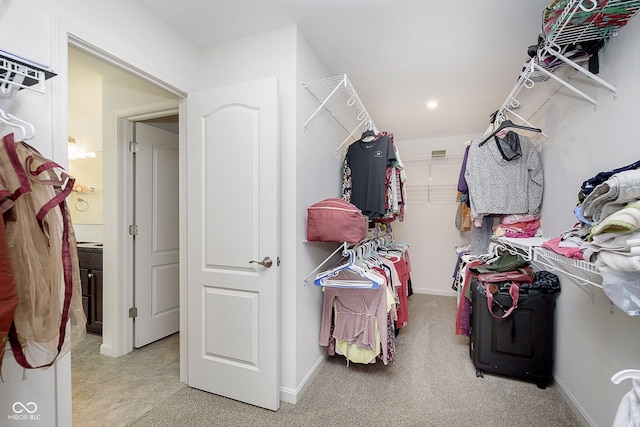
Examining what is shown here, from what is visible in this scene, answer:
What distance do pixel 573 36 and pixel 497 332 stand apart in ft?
6.34

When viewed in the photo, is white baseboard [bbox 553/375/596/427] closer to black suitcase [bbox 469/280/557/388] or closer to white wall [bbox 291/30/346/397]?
black suitcase [bbox 469/280/557/388]

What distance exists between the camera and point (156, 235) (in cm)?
275

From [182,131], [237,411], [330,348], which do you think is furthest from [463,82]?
[237,411]

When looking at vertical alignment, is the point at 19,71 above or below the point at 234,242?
above

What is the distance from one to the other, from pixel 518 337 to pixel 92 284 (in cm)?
385

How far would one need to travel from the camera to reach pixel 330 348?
7.25ft

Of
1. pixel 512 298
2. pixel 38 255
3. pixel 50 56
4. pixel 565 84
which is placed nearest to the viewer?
pixel 38 255

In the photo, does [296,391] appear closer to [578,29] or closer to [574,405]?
[574,405]

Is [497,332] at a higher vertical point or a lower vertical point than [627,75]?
lower

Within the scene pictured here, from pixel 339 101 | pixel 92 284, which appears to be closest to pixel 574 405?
pixel 339 101

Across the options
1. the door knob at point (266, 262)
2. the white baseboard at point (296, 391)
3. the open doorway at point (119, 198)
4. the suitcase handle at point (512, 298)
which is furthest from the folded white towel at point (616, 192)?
the open doorway at point (119, 198)

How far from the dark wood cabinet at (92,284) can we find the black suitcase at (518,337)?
11.5 ft

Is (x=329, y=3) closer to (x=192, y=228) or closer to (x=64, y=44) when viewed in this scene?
(x=64, y=44)

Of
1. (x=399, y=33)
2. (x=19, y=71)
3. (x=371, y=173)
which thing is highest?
(x=399, y=33)
